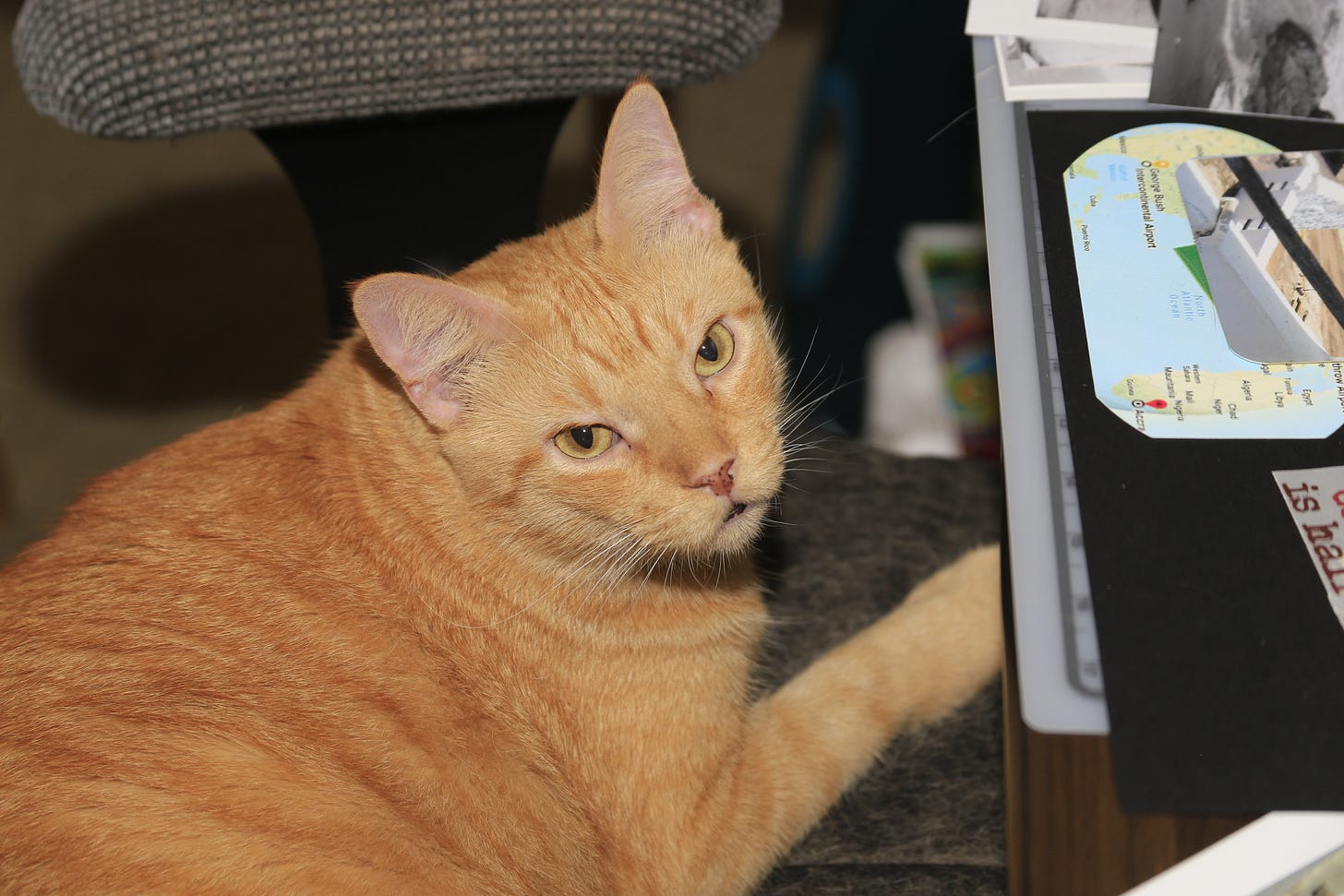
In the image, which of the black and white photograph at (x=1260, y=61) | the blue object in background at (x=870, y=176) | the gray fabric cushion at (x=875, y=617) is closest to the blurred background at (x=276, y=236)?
the blue object in background at (x=870, y=176)

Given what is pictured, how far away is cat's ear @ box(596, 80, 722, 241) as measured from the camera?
1300 millimetres

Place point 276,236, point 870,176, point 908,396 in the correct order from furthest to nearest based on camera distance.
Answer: point 276,236, point 870,176, point 908,396

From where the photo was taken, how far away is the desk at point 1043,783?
81 centimetres

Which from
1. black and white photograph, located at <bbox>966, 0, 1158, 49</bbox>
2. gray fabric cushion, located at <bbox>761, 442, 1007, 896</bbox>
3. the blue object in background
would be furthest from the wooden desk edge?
the blue object in background

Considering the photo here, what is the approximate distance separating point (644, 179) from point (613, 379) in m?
0.25

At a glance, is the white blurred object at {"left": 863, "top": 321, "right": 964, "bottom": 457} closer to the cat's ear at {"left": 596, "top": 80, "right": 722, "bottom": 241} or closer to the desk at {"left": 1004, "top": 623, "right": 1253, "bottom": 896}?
the cat's ear at {"left": 596, "top": 80, "right": 722, "bottom": 241}

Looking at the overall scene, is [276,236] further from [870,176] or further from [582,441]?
[582,441]

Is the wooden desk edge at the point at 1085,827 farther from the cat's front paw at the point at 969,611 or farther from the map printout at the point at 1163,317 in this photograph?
the cat's front paw at the point at 969,611

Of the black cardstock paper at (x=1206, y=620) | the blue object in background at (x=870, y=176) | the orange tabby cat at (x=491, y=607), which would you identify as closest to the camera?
the black cardstock paper at (x=1206, y=620)

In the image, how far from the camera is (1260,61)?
1.29 metres

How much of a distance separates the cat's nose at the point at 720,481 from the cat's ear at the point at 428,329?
0.28 metres

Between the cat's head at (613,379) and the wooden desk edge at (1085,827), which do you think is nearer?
the wooden desk edge at (1085,827)

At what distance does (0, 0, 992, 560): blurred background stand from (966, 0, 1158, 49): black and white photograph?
3.54 ft

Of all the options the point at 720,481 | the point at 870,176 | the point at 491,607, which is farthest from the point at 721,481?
the point at 870,176
